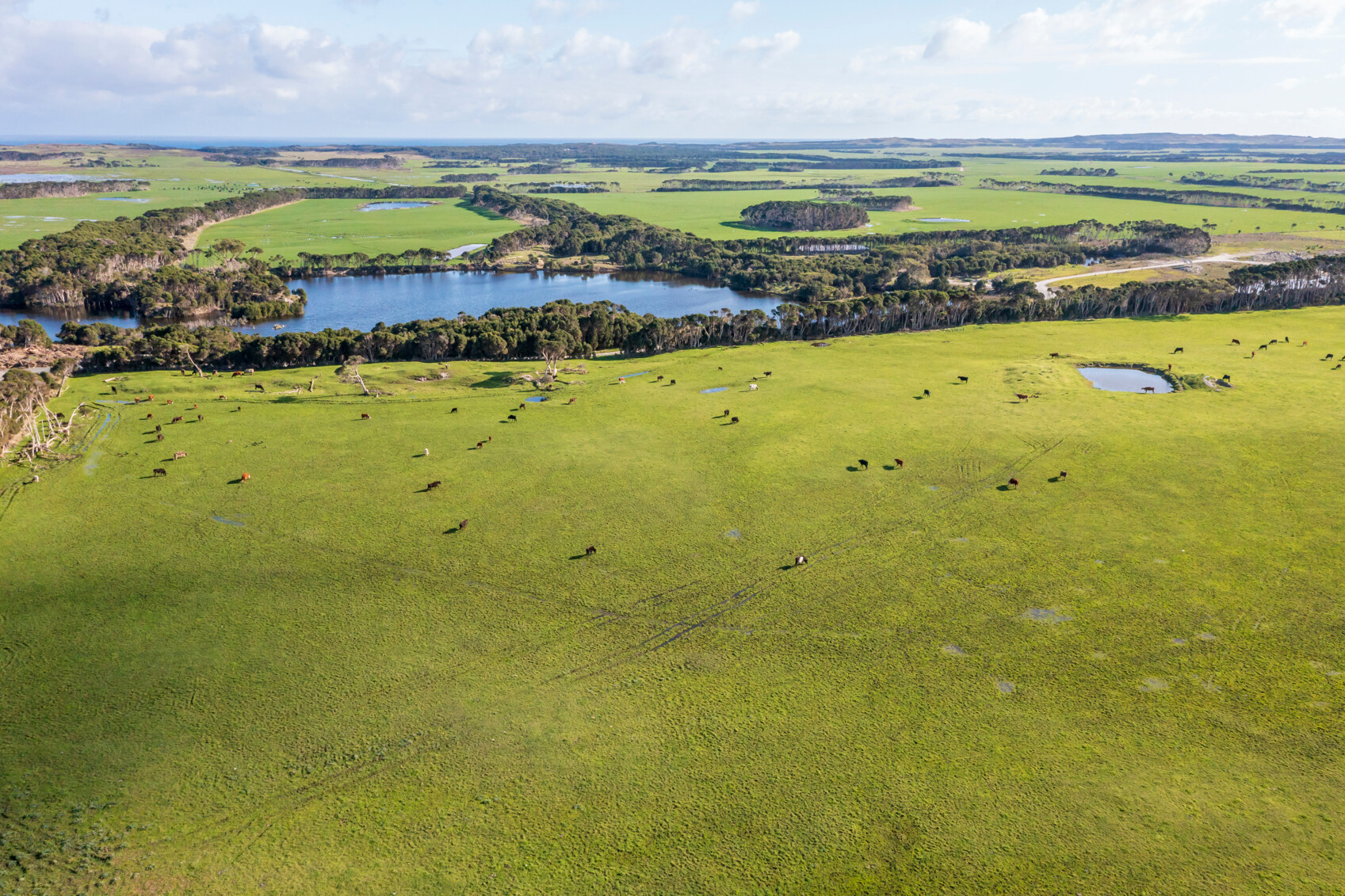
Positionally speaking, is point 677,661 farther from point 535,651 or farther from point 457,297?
point 457,297

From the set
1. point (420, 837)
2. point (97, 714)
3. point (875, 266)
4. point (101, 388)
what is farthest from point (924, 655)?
point (875, 266)

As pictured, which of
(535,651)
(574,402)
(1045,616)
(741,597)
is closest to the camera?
(535,651)

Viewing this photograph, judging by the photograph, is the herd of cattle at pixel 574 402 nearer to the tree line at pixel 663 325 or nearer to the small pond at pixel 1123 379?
the small pond at pixel 1123 379

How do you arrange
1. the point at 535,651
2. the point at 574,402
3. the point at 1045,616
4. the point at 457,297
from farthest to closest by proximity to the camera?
1. the point at 457,297
2. the point at 574,402
3. the point at 1045,616
4. the point at 535,651

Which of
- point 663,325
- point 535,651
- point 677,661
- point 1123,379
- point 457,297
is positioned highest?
point 457,297

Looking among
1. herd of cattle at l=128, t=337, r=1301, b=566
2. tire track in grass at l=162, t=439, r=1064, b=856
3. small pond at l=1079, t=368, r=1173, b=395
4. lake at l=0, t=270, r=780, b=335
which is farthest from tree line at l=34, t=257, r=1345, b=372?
tire track in grass at l=162, t=439, r=1064, b=856

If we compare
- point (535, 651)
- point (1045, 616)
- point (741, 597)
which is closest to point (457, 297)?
point (741, 597)

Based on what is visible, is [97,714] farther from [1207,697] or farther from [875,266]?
[875,266]

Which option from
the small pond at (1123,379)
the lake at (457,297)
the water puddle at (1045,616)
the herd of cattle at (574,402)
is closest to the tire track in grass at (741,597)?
the herd of cattle at (574,402)
